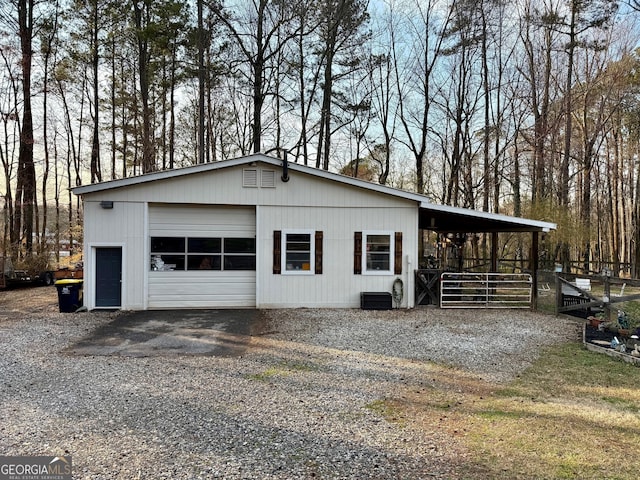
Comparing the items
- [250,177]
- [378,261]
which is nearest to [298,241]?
[250,177]

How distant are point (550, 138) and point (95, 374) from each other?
1991cm

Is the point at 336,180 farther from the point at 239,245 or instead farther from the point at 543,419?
the point at 543,419

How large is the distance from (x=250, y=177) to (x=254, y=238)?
1.49m

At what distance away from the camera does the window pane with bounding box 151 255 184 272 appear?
947 cm

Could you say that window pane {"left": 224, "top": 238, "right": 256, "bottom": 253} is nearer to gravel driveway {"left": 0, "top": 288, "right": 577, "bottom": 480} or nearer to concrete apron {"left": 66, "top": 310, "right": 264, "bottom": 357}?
concrete apron {"left": 66, "top": 310, "right": 264, "bottom": 357}

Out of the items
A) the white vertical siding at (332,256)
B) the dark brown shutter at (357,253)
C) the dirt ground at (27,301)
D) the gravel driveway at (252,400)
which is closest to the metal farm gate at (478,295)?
the white vertical siding at (332,256)

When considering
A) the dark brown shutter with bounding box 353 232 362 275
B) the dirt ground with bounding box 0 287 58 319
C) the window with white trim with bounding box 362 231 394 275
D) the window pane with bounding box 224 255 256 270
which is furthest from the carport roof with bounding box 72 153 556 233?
the dirt ground with bounding box 0 287 58 319

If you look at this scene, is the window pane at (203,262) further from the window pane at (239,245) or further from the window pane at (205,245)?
the window pane at (239,245)

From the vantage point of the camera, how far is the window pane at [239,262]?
9.77m

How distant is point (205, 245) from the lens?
9672 millimetres

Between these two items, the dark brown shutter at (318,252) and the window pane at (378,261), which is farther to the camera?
the window pane at (378,261)

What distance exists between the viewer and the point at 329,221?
982 cm

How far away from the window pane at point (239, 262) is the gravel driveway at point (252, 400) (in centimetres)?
241

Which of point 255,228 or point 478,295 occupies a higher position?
point 255,228
